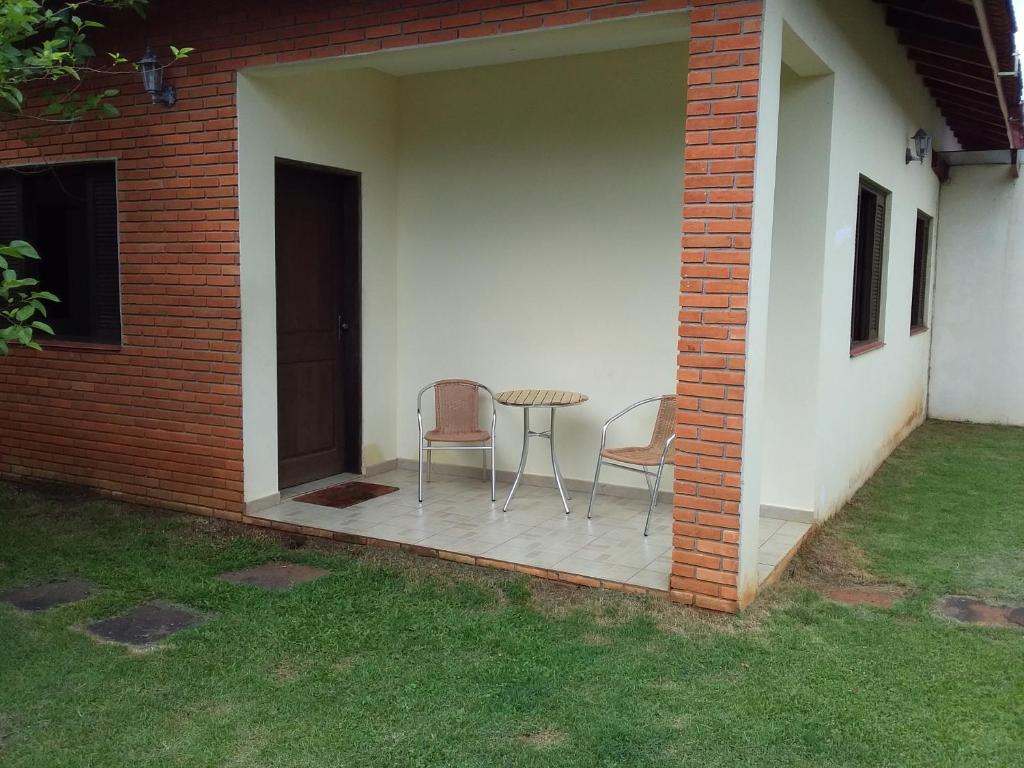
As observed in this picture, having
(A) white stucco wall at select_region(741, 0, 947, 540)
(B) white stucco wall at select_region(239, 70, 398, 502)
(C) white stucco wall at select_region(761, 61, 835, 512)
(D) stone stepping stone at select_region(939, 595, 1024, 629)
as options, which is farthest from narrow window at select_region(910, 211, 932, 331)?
(B) white stucco wall at select_region(239, 70, 398, 502)

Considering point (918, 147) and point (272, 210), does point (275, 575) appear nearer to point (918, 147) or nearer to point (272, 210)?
point (272, 210)

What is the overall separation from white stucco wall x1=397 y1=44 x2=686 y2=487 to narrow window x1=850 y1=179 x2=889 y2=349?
1613 mm

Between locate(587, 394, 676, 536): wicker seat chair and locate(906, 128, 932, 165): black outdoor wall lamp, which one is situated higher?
locate(906, 128, 932, 165): black outdoor wall lamp

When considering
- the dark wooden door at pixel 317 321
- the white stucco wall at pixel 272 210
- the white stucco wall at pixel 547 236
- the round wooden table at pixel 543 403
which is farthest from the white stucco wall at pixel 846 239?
the dark wooden door at pixel 317 321

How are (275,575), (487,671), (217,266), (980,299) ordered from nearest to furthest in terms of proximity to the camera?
(487,671) < (275,575) < (217,266) < (980,299)

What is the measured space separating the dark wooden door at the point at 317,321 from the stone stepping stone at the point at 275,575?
1.55 m

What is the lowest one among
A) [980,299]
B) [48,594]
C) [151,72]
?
[48,594]

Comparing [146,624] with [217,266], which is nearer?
[146,624]

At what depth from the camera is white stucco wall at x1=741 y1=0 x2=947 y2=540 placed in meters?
4.25

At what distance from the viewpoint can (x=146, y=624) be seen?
4141 mm

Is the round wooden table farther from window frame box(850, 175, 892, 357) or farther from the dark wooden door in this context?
window frame box(850, 175, 892, 357)

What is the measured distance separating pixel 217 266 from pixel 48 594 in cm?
224

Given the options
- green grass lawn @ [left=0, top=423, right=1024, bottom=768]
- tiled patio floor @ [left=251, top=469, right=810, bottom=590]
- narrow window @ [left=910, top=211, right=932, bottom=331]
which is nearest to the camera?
green grass lawn @ [left=0, top=423, right=1024, bottom=768]

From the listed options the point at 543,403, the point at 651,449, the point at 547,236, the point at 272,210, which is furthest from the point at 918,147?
the point at 272,210
